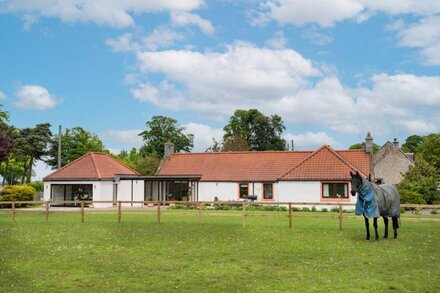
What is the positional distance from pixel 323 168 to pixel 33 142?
176 ft

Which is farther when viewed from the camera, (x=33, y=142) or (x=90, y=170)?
(x=33, y=142)

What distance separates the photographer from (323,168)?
37875 millimetres

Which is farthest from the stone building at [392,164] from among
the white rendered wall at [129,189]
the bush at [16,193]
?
the bush at [16,193]

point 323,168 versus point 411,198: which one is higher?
point 323,168

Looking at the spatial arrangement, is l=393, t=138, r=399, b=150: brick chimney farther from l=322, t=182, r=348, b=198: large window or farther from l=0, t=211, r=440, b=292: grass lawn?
l=0, t=211, r=440, b=292: grass lawn

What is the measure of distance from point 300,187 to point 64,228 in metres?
21.9

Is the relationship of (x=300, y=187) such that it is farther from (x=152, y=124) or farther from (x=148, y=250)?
(x=152, y=124)

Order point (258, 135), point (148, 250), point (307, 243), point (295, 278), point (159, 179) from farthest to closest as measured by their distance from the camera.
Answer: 1. point (258, 135)
2. point (159, 179)
3. point (307, 243)
4. point (148, 250)
5. point (295, 278)

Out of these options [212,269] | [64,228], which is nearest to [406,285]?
[212,269]

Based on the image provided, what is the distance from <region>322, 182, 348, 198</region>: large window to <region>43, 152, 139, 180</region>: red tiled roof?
18.9 m

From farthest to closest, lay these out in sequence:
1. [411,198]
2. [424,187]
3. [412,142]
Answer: [412,142] → [424,187] → [411,198]

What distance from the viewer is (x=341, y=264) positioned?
35.9 feet

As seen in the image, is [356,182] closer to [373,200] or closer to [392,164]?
[373,200]

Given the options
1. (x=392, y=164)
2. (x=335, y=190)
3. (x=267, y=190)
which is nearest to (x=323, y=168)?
(x=335, y=190)
